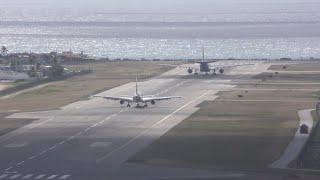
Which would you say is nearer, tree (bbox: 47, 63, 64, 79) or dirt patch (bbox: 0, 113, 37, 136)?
dirt patch (bbox: 0, 113, 37, 136)

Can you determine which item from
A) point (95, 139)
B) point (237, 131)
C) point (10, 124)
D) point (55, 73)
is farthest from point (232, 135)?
point (55, 73)

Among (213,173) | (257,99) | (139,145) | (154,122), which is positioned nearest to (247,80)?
(257,99)

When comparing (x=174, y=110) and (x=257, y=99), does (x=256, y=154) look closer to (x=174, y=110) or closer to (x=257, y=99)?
(x=174, y=110)

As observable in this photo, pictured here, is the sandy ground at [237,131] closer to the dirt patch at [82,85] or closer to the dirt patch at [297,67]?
the dirt patch at [82,85]

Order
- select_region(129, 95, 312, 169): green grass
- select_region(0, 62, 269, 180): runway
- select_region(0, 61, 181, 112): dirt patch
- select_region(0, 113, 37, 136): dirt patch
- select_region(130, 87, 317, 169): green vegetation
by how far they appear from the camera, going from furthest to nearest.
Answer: select_region(0, 61, 181, 112): dirt patch, select_region(0, 113, 37, 136): dirt patch, select_region(130, 87, 317, 169): green vegetation, select_region(129, 95, 312, 169): green grass, select_region(0, 62, 269, 180): runway

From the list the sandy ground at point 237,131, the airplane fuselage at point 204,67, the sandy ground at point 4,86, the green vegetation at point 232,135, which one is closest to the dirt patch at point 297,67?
the airplane fuselage at point 204,67

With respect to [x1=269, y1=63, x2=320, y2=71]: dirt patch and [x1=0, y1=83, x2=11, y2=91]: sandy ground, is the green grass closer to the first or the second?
[x1=0, y1=83, x2=11, y2=91]: sandy ground

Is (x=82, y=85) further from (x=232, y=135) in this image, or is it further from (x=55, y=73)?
(x=232, y=135)

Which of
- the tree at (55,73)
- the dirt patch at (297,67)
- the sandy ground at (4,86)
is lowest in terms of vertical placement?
the dirt patch at (297,67)

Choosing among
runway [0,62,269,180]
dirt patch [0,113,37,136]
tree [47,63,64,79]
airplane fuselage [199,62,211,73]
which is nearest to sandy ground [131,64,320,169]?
runway [0,62,269,180]

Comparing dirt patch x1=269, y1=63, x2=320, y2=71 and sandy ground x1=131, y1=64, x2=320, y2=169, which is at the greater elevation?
sandy ground x1=131, y1=64, x2=320, y2=169
